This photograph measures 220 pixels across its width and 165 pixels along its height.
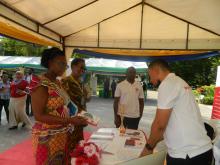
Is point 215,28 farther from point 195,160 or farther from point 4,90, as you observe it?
point 4,90

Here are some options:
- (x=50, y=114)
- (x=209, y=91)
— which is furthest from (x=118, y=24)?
(x=209, y=91)

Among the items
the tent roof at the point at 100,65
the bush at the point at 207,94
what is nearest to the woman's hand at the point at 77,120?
the tent roof at the point at 100,65

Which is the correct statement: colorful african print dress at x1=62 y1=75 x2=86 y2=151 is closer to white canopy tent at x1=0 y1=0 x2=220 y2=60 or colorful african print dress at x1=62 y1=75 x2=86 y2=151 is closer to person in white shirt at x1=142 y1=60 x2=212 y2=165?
white canopy tent at x1=0 y1=0 x2=220 y2=60

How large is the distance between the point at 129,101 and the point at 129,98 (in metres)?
0.05

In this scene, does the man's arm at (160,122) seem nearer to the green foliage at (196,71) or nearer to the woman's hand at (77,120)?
the woman's hand at (77,120)

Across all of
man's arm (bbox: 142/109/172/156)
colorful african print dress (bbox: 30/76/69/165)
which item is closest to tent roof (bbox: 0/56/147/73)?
colorful african print dress (bbox: 30/76/69/165)

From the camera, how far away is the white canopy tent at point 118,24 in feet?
14.1

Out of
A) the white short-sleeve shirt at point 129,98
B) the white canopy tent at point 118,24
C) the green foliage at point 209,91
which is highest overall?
the white canopy tent at point 118,24

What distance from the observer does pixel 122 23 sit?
5.51 meters

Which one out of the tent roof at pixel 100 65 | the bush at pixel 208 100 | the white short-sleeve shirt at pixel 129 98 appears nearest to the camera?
the white short-sleeve shirt at pixel 129 98

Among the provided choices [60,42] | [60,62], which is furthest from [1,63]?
[60,62]

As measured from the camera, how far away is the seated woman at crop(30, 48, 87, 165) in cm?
241

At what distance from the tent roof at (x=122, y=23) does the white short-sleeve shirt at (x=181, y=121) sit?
7.82 feet

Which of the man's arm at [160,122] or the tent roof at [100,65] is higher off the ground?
the tent roof at [100,65]
